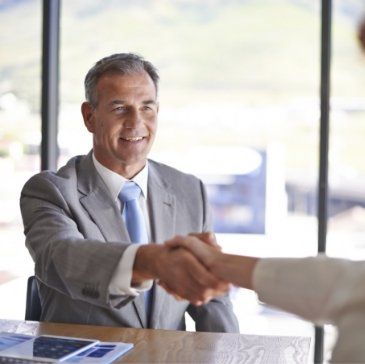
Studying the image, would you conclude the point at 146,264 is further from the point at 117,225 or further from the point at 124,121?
the point at 124,121

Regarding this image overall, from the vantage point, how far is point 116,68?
2893 mm

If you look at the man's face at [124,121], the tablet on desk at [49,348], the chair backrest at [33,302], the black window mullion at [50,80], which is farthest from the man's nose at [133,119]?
the black window mullion at [50,80]

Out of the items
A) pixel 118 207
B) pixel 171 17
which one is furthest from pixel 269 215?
pixel 118 207

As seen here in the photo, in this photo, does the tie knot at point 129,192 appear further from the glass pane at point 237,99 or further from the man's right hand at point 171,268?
the glass pane at point 237,99

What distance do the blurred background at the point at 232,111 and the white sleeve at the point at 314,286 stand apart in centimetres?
281

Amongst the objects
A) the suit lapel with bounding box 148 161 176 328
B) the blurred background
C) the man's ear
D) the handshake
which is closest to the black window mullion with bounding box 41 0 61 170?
the blurred background

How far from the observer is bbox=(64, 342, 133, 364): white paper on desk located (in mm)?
2055

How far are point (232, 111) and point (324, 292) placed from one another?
10.3ft

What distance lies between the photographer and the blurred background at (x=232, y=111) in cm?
439

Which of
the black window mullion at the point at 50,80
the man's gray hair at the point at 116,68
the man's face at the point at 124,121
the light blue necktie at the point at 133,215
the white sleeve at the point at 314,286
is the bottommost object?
the white sleeve at the point at 314,286


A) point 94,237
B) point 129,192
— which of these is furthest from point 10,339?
point 129,192

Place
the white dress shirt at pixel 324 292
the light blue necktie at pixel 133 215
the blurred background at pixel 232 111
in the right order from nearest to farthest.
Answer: the white dress shirt at pixel 324 292
the light blue necktie at pixel 133 215
the blurred background at pixel 232 111

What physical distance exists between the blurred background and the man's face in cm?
164

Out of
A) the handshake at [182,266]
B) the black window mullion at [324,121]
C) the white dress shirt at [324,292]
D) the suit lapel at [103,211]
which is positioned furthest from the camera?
the black window mullion at [324,121]
